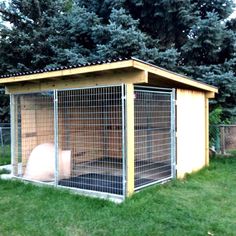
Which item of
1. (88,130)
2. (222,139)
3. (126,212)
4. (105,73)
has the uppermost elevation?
(105,73)

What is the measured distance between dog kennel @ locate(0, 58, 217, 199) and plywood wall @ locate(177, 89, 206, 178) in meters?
0.02

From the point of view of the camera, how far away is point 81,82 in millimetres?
5547

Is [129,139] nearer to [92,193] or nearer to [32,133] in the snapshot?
[92,193]

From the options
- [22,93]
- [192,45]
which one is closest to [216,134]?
[192,45]

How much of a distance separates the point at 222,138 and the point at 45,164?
5.45m

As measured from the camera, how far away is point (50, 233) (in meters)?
3.66

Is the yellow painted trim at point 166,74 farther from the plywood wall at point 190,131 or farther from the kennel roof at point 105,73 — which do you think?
the plywood wall at point 190,131

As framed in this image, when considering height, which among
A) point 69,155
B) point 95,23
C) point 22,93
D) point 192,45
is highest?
point 95,23

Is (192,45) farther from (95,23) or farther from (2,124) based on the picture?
(2,124)

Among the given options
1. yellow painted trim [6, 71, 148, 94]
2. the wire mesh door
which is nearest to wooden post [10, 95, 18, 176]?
yellow painted trim [6, 71, 148, 94]

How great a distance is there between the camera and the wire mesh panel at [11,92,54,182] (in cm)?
622

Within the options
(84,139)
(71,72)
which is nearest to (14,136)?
(84,139)

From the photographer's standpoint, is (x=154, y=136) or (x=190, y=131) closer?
(x=154, y=136)

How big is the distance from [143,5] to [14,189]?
24.1 ft
